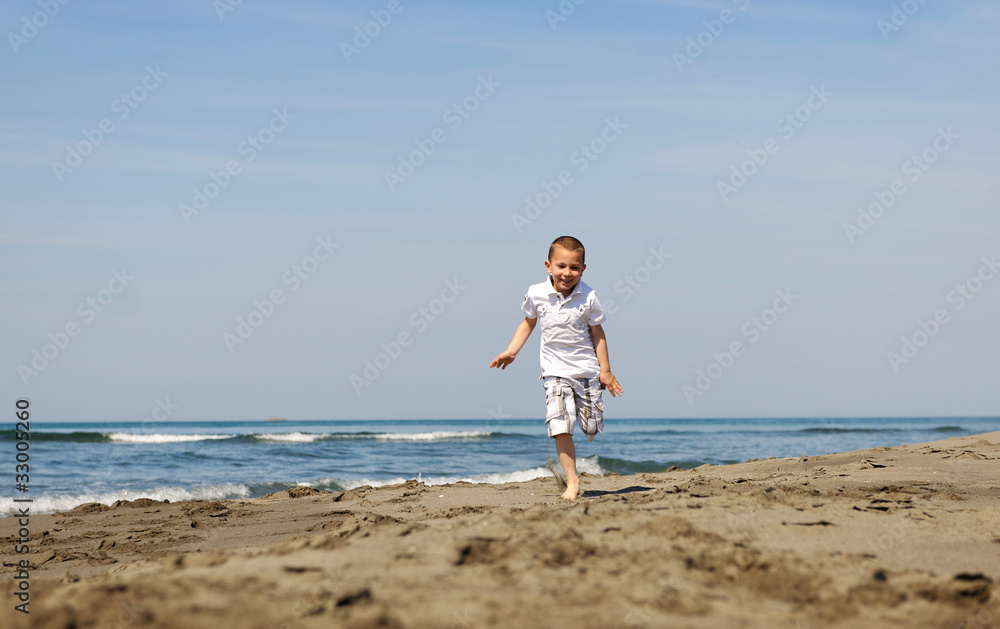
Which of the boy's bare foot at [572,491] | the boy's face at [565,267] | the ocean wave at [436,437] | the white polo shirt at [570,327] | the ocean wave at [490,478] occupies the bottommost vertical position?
the ocean wave at [436,437]

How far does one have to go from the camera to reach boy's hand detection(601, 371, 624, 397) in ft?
16.7

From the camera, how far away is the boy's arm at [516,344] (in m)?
5.18

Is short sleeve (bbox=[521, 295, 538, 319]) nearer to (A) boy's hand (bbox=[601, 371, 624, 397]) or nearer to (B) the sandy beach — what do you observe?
(A) boy's hand (bbox=[601, 371, 624, 397])

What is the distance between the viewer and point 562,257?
510 cm

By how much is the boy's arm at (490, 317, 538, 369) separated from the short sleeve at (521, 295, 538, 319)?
0.14ft

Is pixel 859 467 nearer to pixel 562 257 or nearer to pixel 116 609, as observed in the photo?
pixel 562 257

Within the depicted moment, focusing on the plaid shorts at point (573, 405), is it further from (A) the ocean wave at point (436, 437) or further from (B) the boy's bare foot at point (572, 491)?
(A) the ocean wave at point (436, 437)

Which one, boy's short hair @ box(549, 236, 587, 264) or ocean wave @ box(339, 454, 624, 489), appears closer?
boy's short hair @ box(549, 236, 587, 264)

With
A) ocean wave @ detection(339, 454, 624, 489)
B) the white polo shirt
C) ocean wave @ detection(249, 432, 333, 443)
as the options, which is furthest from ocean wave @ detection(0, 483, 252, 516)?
ocean wave @ detection(249, 432, 333, 443)

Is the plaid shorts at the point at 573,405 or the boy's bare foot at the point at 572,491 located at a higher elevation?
the plaid shorts at the point at 573,405

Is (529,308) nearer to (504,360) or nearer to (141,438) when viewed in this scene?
(504,360)

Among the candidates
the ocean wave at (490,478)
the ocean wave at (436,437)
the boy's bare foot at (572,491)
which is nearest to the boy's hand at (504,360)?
the boy's bare foot at (572,491)

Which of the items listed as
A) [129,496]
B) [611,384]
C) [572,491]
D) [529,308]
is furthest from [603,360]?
[129,496]

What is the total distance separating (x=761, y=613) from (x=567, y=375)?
3.15 m
